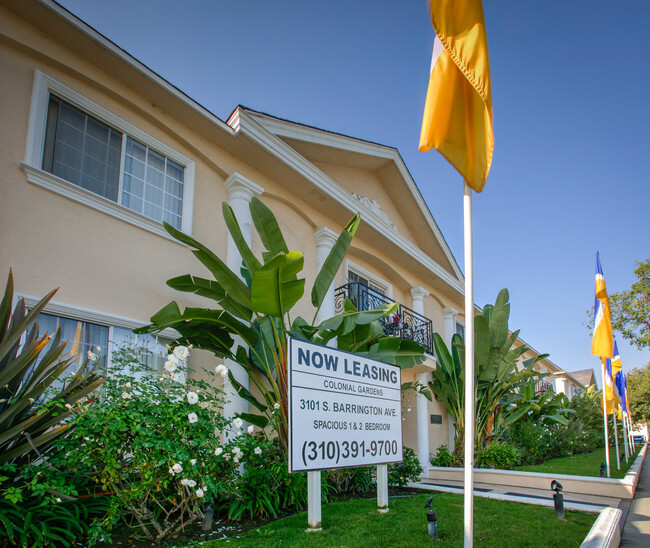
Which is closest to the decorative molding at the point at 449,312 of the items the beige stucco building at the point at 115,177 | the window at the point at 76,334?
the beige stucco building at the point at 115,177

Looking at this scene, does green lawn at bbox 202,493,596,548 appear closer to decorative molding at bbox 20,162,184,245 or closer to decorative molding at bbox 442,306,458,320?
decorative molding at bbox 20,162,184,245

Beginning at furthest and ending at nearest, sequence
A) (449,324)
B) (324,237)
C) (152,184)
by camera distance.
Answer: (449,324)
(324,237)
(152,184)

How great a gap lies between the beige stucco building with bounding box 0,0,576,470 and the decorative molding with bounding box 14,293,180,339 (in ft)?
0.06

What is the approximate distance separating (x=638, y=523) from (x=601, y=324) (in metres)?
5.21

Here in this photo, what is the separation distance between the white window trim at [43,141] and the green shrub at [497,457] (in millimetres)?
9787

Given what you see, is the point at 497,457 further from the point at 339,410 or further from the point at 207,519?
the point at 207,519

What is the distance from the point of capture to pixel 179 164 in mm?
8969

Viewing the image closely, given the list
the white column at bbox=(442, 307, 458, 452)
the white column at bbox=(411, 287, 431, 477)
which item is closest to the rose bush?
the white column at bbox=(411, 287, 431, 477)

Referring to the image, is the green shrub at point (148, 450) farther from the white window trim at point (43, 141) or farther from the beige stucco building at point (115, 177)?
the white window trim at point (43, 141)

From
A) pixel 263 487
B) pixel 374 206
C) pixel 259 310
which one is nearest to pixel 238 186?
pixel 259 310

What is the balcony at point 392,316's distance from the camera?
12.4m

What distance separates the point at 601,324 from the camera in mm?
11930

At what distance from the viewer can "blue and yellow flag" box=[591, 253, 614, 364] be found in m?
11.8

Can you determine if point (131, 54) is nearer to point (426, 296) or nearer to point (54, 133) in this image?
point (54, 133)
